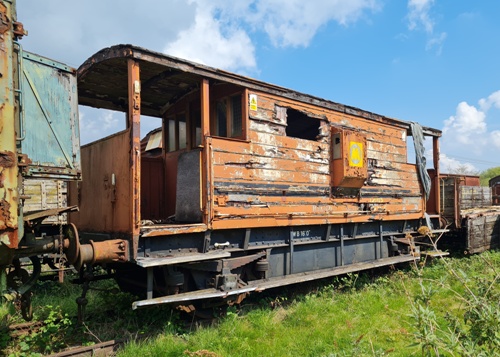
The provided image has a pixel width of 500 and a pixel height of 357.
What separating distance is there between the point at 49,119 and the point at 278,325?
4188mm

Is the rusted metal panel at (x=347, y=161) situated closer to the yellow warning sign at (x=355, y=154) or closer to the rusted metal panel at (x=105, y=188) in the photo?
the yellow warning sign at (x=355, y=154)

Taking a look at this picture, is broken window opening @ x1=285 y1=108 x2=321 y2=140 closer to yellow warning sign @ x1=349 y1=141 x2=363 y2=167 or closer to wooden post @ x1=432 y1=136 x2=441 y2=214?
yellow warning sign @ x1=349 y1=141 x2=363 y2=167

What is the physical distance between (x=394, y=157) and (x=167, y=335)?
657 centimetres

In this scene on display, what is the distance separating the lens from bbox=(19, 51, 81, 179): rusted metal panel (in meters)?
4.27

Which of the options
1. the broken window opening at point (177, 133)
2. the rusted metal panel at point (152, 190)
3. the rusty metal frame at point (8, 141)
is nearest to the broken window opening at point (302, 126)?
the broken window opening at point (177, 133)

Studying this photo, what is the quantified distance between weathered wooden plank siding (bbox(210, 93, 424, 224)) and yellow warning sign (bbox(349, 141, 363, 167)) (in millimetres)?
436

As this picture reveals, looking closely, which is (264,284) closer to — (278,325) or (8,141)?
(278,325)

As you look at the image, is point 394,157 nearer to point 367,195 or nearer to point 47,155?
point 367,195

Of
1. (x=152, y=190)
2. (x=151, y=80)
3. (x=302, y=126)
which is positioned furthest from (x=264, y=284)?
(x=151, y=80)

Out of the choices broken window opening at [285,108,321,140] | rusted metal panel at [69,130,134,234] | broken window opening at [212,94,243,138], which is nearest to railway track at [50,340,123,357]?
rusted metal panel at [69,130,134,234]

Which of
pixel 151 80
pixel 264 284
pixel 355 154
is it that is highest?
pixel 151 80

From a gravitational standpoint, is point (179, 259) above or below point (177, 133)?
below

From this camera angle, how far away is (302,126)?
8180mm

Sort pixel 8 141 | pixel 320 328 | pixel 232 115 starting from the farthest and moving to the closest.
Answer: pixel 232 115 < pixel 320 328 < pixel 8 141
